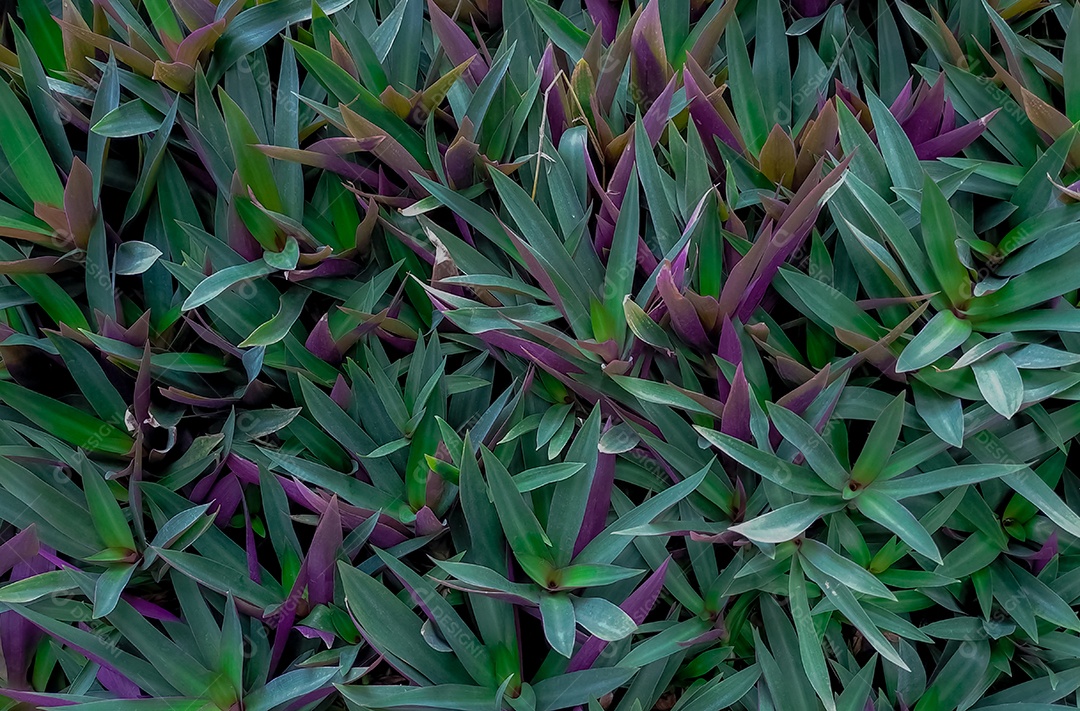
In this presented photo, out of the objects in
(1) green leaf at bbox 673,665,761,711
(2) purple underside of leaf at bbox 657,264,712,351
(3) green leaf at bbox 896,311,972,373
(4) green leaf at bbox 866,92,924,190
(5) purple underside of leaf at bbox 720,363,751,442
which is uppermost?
(4) green leaf at bbox 866,92,924,190

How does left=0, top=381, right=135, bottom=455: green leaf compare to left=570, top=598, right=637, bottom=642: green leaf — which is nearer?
left=570, top=598, right=637, bottom=642: green leaf

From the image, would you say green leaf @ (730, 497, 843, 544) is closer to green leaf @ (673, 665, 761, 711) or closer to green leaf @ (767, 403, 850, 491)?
green leaf @ (767, 403, 850, 491)

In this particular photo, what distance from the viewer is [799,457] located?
35.5 inches

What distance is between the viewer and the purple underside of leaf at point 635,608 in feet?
2.79

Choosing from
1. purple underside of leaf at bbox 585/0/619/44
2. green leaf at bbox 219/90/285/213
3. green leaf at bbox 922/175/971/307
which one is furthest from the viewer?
purple underside of leaf at bbox 585/0/619/44

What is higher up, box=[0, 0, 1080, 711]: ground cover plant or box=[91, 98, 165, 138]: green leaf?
box=[91, 98, 165, 138]: green leaf

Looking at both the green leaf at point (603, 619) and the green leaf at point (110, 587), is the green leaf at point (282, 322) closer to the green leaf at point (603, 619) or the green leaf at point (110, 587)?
the green leaf at point (110, 587)

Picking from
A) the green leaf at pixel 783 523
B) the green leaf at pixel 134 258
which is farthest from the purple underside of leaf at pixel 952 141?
the green leaf at pixel 134 258

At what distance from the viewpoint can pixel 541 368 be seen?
965mm

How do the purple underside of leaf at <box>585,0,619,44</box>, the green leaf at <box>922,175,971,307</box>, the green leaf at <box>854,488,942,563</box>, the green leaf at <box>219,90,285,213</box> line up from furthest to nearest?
the purple underside of leaf at <box>585,0,619,44</box>, the green leaf at <box>219,90,285,213</box>, the green leaf at <box>922,175,971,307</box>, the green leaf at <box>854,488,942,563</box>

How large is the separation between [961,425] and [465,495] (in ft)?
1.71

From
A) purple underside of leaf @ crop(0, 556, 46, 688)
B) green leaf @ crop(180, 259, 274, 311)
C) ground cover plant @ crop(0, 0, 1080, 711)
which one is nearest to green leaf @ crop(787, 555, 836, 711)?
ground cover plant @ crop(0, 0, 1080, 711)

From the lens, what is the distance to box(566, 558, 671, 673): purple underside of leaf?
0.85 meters

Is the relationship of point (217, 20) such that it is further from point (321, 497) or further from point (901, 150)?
point (901, 150)
